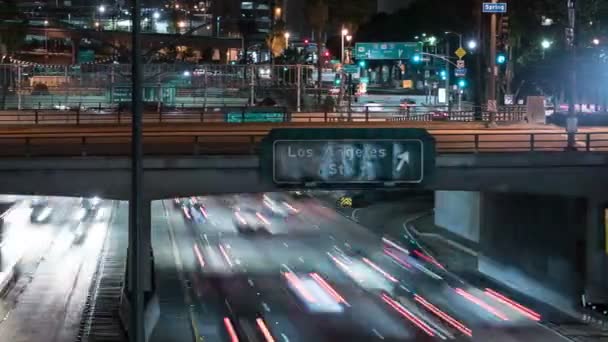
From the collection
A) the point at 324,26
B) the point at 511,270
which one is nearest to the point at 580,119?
the point at 511,270

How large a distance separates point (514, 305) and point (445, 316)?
352 cm

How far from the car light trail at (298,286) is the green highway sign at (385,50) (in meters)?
70.1

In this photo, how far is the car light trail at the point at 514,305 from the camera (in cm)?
3775

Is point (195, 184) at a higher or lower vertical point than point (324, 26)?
lower

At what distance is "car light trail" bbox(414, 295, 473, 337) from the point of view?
35.6 metres

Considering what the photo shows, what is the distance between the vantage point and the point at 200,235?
200 ft

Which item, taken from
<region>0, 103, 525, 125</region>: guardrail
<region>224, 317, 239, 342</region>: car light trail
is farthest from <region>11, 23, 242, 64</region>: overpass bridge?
<region>224, 317, 239, 342</region>: car light trail

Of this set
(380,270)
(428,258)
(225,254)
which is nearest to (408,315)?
(380,270)

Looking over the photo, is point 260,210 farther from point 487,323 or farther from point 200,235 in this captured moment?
point 487,323

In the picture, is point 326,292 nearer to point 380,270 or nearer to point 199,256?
point 380,270

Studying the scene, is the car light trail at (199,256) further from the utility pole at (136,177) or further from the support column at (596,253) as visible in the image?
the utility pole at (136,177)

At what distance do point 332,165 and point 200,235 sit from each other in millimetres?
28750

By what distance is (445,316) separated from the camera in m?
37.9

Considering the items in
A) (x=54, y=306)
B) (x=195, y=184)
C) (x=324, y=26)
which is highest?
(x=324, y=26)
